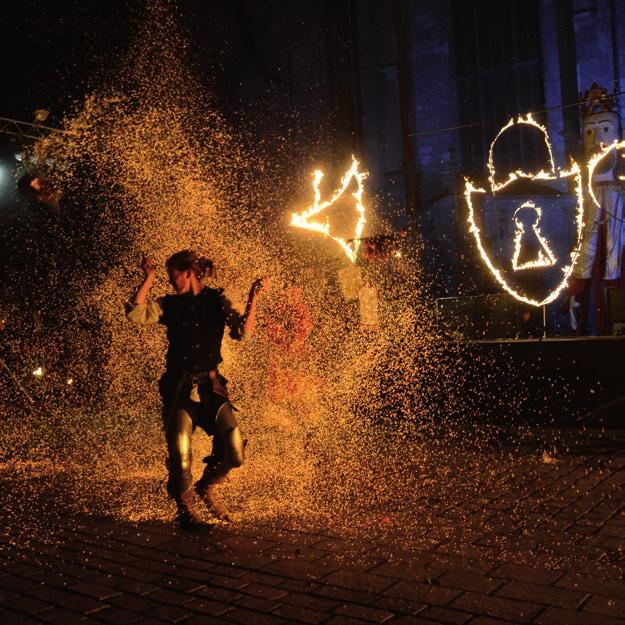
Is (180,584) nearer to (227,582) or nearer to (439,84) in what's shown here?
(227,582)

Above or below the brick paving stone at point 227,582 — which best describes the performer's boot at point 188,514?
above

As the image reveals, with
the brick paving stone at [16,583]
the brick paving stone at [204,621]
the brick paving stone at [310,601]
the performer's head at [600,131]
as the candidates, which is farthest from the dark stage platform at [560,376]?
the brick paving stone at [16,583]

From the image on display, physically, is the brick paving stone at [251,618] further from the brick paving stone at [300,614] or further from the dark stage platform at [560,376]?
the dark stage platform at [560,376]

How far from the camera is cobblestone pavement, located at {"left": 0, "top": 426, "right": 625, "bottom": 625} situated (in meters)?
3.14

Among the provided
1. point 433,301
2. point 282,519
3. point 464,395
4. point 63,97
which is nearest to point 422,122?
point 433,301

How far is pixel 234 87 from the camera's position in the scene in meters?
23.9

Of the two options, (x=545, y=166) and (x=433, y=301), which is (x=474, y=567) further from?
(x=545, y=166)

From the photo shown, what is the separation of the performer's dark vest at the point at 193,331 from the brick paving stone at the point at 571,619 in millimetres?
2594

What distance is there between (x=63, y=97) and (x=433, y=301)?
1024cm

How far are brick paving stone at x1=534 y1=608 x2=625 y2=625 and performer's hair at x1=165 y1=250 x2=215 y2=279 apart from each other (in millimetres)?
3049

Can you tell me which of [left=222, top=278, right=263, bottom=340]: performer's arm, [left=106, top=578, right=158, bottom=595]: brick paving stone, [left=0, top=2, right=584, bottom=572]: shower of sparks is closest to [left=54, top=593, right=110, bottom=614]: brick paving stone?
[left=106, top=578, right=158, bottom=595]: brick paving stone

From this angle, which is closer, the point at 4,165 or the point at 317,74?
the point at 4,165

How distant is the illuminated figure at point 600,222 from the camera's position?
571 inches

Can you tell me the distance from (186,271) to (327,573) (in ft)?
7.38
